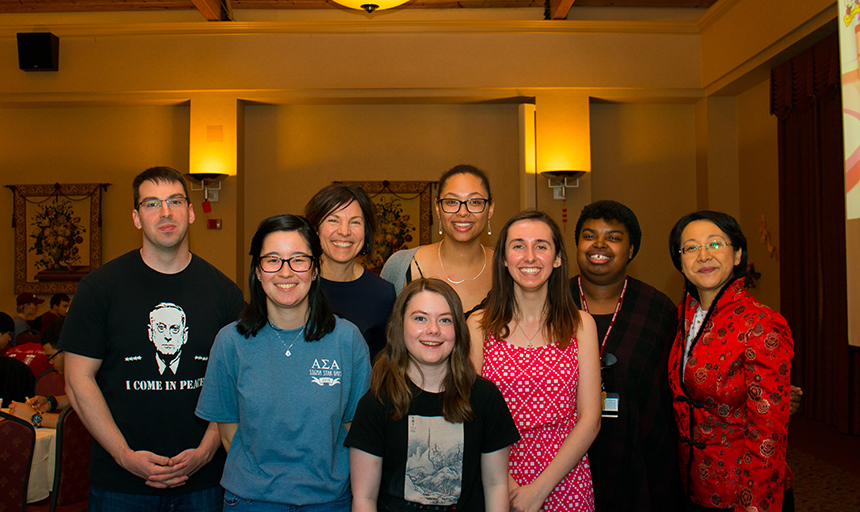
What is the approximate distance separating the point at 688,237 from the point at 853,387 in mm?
3761

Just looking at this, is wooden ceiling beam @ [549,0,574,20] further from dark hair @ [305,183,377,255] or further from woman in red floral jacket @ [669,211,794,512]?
dark hair @ [305,183,377,255]

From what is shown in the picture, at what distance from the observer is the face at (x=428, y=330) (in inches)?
66.7

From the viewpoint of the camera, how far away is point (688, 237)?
2113 millimetres

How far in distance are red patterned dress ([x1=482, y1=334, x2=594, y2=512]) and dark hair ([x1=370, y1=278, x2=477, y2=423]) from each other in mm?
184

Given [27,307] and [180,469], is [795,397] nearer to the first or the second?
[180,469]

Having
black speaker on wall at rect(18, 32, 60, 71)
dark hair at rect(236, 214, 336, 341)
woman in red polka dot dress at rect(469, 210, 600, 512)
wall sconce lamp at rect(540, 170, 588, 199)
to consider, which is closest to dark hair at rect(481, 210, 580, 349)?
woman in red polka dot dress at rect(469, 210, 600, 512)

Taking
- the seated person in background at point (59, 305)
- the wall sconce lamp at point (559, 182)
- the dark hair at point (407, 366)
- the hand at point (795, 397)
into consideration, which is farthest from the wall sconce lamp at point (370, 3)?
the seated person in background at point (59, 305)

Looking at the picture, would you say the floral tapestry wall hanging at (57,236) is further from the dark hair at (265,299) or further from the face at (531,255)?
the face at (531,255)

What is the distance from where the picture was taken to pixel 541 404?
1.83 meters

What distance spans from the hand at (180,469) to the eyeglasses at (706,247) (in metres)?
1.84

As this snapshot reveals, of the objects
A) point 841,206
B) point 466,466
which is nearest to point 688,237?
point 466,466

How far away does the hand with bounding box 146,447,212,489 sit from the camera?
1821mm

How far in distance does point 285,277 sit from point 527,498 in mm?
998

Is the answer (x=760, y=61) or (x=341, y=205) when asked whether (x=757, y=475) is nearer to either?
(x=341, y=205)
